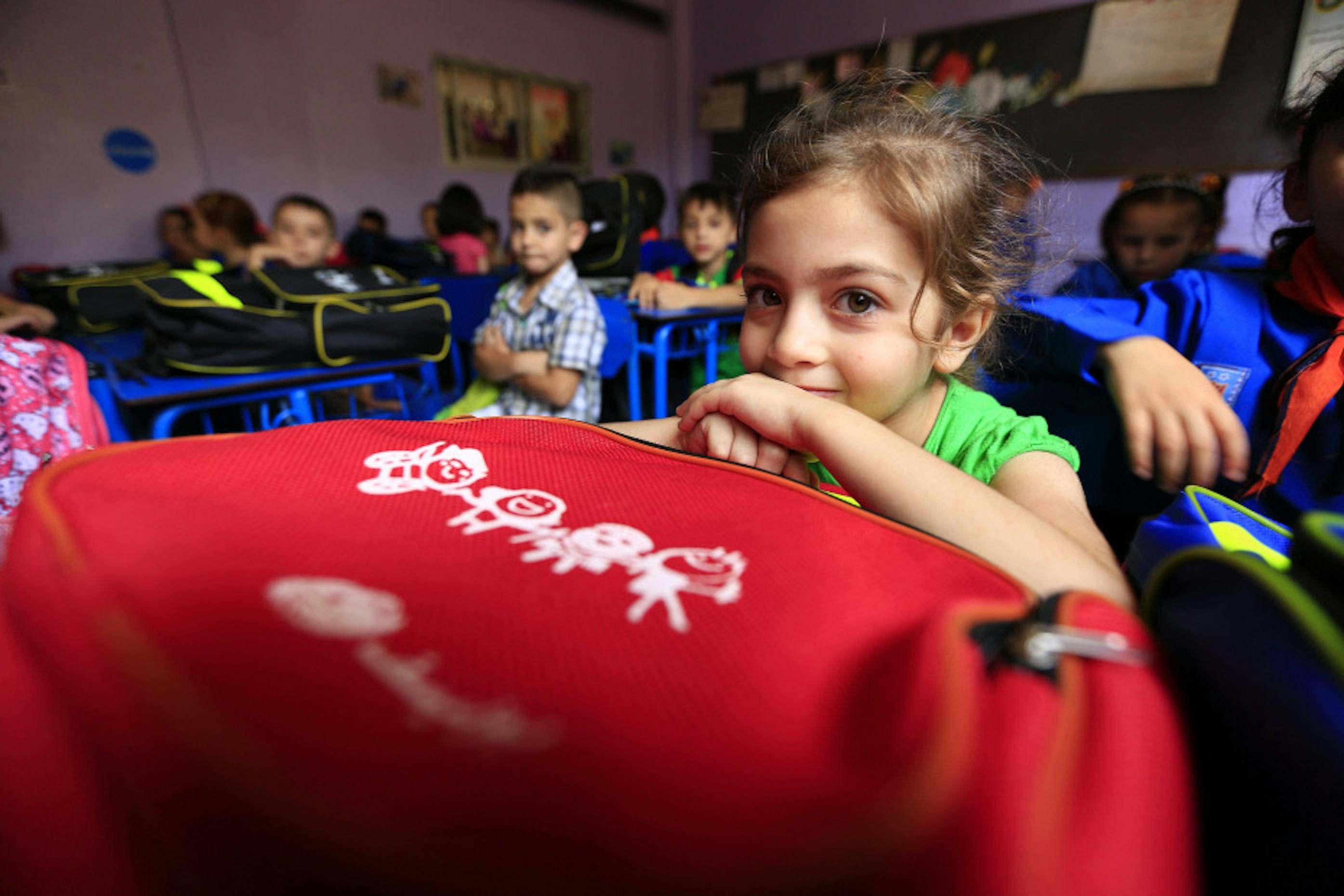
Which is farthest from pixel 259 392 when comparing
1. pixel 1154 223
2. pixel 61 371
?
pixel 1154 223

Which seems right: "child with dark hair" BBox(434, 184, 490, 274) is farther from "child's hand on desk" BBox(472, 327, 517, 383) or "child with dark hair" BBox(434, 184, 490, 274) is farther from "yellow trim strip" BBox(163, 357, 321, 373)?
"yellow trim strip" BBox(163, 357, 321, 373)

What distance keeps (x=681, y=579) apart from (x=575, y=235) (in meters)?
2.07

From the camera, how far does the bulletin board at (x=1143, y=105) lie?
3258 millimetres

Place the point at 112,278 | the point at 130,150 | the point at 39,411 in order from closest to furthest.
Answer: the point at 39,411
the point at 112,278
the point at 130,150

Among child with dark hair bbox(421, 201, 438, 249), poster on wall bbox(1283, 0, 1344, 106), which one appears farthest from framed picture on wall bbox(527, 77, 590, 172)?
poster on wall bbox(1283, 0, 1344, 106)

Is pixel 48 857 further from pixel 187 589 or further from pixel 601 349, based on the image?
pixel 601 349

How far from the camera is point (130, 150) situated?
152 inches

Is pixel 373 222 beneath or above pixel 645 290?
above

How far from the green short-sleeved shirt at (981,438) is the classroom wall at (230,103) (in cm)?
521

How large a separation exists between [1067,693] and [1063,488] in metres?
0.39

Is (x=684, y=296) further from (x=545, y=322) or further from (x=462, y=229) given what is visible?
(x=462, y=229)

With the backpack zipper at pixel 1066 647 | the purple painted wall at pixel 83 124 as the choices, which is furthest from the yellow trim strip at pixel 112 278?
the backpack zipper at pixel 1066 647

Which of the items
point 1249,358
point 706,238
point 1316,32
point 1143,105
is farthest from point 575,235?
point 1316,32

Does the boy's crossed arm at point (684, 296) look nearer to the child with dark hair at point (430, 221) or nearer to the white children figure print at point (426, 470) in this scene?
the white children figure print at point (426, 470)
